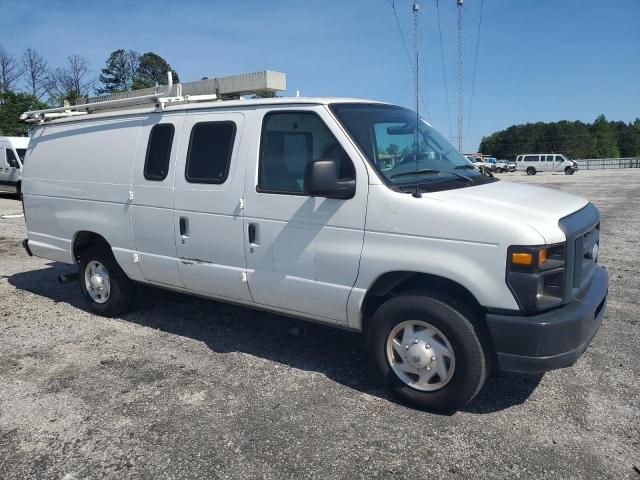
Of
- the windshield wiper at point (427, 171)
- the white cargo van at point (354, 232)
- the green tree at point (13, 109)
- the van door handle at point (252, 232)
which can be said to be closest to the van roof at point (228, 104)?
the white cargo van at point (354, 232)

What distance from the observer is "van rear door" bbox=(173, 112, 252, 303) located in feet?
14.4

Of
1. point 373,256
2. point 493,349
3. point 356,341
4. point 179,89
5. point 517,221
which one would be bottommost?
point 356,341

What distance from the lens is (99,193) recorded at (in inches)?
213

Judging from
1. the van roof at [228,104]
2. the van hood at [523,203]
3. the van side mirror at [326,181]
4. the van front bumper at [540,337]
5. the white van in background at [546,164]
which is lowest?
the white van in background at [546,164]

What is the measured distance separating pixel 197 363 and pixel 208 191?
149 centimetres

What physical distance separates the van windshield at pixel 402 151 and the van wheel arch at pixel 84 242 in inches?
126

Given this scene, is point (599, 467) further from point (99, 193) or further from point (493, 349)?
point (99, 193)

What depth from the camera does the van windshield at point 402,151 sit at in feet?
12.5

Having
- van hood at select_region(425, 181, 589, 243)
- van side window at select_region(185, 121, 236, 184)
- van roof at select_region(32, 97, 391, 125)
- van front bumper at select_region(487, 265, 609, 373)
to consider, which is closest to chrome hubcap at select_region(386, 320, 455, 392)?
van front bumper at select_region(487, 265, 609, 373)

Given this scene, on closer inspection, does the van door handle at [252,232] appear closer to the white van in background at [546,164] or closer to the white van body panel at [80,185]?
the white van body panel at [80,185]

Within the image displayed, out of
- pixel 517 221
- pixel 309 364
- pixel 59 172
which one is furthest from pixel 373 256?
pixel 59 172

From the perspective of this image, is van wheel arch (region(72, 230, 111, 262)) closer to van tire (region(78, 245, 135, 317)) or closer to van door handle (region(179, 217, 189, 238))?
van tire (region(78, 245, 135, 317))

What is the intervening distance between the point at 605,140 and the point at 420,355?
11227cm

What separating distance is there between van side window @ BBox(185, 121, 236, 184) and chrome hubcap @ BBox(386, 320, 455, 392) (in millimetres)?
1997
